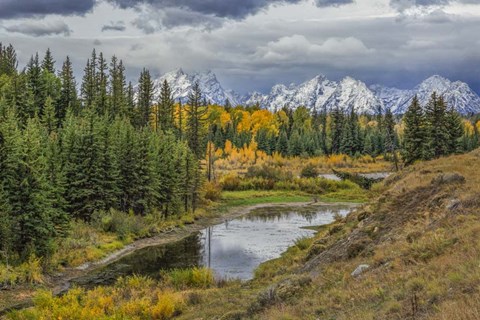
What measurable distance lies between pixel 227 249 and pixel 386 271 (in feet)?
83.7

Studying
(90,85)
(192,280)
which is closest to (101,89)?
(90,85)

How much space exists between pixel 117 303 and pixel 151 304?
2441mm

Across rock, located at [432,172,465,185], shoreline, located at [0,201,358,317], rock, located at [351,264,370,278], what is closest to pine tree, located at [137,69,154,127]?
shoreline, located at [0,201,358,317]

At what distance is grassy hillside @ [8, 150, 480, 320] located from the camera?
11086mm

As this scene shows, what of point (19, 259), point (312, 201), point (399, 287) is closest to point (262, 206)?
point (312, 201)

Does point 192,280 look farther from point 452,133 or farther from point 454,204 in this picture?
point 452,133

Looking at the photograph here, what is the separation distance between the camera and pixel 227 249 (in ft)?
129

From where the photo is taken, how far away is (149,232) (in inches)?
1813

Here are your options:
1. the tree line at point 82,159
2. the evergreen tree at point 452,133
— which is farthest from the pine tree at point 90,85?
the evergreen tree at point 452,133

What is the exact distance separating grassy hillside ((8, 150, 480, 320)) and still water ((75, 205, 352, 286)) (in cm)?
688

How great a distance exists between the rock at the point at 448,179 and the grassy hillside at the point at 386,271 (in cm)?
5

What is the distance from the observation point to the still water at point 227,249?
32281mm

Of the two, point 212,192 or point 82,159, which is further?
point 212,192

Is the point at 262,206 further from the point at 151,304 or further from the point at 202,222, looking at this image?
the point at 151,304
